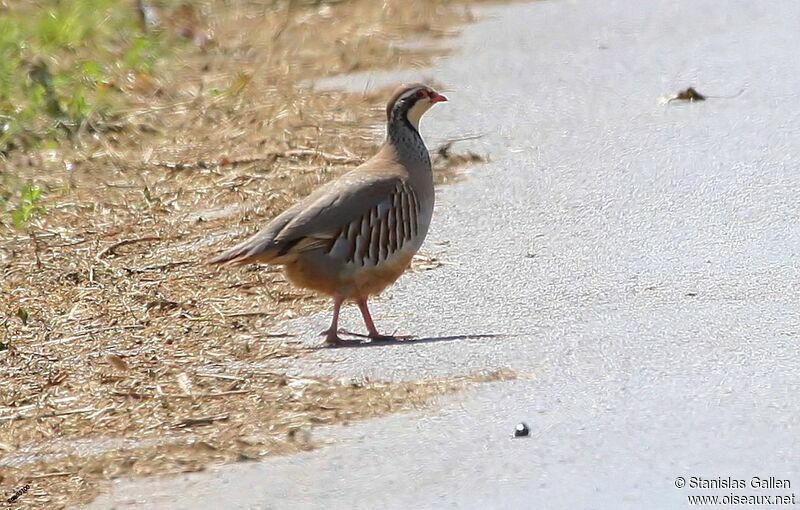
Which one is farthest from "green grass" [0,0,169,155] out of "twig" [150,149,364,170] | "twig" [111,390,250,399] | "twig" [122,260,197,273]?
"twig" [111,390,250,399]

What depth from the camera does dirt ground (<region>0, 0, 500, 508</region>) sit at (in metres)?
6.41

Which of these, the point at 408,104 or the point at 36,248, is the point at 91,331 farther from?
the point at 408,104

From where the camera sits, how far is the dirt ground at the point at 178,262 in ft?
21.0

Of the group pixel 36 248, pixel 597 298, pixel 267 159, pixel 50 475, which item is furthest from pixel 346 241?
pixel 267 159

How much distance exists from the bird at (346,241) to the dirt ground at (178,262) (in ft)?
1.12

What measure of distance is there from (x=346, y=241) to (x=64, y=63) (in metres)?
6.73

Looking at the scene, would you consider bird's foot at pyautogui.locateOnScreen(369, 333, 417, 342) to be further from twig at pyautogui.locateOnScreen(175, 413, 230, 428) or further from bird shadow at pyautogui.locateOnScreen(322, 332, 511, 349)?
twig at pyautogui.locateOnScreen(175, 413, 230, 428)

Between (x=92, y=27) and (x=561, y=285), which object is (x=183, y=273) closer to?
(x=561, y=285)

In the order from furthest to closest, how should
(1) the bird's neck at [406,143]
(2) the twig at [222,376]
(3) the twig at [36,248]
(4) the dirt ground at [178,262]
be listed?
(3) the twig at [36,248], (1) the bird's neck at [406,143], (2) the twig at [222,376], (4) the dirt ground at [178,262]

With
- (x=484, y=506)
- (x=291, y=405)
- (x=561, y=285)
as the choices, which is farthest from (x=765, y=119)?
(x=484, y=506)

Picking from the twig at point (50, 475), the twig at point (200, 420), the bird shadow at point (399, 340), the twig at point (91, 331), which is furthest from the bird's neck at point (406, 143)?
the twig at point (50, 475)

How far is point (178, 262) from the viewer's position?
8.91m

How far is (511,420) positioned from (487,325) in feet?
4.75

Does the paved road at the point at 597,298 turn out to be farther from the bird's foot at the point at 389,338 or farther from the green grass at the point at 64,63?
the green grass at the point at 64,63
